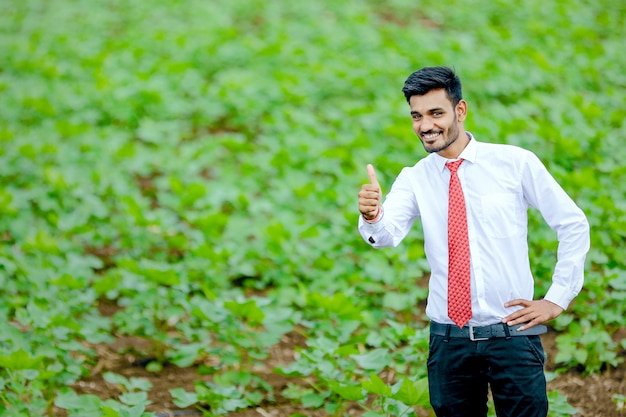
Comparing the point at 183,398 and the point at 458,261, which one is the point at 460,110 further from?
the point at 183,398

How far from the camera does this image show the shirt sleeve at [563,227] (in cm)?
250

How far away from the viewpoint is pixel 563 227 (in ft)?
8.27

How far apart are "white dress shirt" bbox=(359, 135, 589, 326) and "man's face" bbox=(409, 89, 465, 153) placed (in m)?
0.10

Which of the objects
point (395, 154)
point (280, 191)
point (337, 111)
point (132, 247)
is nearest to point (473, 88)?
point (337, 111)

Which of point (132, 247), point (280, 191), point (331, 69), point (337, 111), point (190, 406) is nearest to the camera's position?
point (190, 406)

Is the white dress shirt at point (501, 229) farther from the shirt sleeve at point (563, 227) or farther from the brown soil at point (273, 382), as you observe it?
the brown soil at point (273, 382)

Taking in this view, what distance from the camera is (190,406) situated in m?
3.83

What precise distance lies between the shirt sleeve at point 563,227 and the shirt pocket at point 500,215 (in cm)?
10

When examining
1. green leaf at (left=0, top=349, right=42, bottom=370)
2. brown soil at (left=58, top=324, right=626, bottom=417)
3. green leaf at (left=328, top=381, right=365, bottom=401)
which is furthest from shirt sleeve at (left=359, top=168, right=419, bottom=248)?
green leaf at (left=0, top=349, right=42, bottom=370)

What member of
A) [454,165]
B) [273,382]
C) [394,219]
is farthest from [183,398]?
[454,165]

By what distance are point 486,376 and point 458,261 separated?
0.48m

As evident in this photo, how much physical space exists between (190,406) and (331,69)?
586 centimetres

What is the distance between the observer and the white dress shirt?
99.0 inches

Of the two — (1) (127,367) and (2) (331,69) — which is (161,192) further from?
(2) (331,69)
